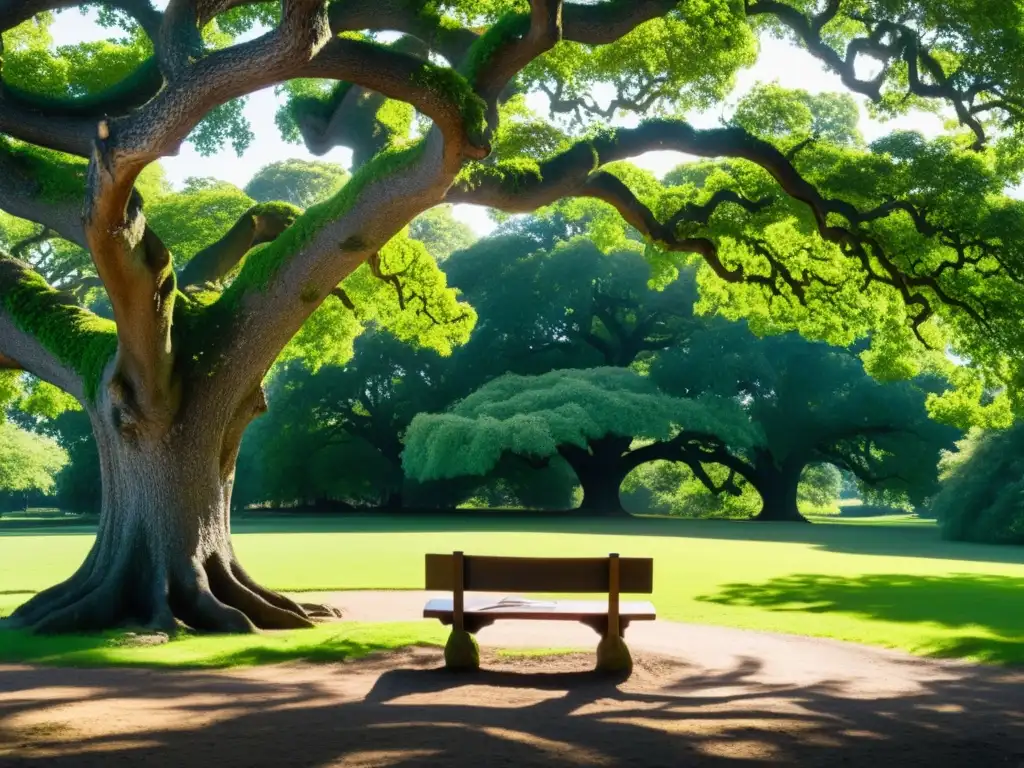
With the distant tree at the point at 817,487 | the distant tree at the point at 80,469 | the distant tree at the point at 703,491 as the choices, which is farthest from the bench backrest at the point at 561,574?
the distant tree at the point at 817,487

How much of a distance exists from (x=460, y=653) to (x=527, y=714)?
1877 mm

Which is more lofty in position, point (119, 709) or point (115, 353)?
point (115, 353)

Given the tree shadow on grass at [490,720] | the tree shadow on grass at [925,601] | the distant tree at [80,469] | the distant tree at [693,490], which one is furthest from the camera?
the distant tree at [693,490]

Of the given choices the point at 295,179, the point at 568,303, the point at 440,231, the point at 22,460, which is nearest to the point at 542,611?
the point at 568,303

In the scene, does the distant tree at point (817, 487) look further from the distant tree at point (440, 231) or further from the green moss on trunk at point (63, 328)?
the green moss on trunk at point (63, 328)

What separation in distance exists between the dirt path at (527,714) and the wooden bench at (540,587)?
27cm

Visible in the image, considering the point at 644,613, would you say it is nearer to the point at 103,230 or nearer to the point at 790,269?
A: the point at 103,230

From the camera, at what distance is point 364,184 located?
11.4 metres

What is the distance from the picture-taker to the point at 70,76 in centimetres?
1680

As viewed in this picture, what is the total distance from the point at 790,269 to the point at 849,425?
27.3m

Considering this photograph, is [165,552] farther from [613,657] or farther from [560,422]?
[560,422]

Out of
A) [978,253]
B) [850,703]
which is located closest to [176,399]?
[850,703]

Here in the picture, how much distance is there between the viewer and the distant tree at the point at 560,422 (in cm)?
3838

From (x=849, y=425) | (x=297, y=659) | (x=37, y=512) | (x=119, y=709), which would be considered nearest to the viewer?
(x=119, y=709)
